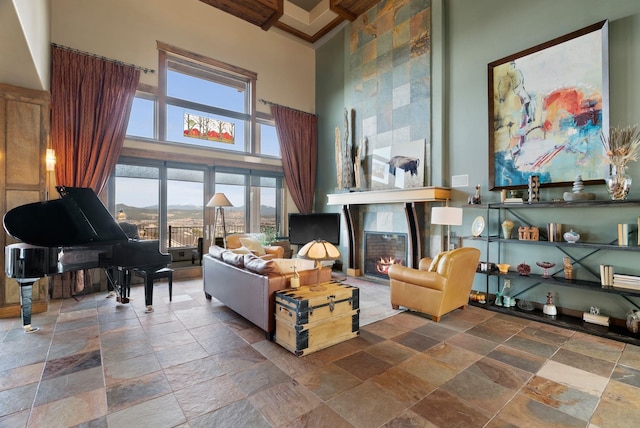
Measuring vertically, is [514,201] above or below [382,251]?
above

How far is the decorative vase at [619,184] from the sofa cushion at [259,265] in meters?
3.79

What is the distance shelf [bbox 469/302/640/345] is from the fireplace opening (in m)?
1.86

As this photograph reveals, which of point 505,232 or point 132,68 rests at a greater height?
point 132,68

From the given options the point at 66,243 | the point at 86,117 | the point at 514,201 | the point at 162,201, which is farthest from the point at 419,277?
the point at 86,117

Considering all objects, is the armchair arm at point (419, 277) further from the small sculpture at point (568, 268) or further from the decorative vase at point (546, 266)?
the small sculpture at point (568, 268)

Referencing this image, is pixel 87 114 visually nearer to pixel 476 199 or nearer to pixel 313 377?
pixel 313 377

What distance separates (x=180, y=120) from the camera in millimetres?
6094

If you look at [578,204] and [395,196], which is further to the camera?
[395,196]

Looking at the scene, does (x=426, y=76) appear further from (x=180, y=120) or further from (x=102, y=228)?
(x=102, y=228)

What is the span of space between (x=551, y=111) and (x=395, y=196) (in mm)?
2487

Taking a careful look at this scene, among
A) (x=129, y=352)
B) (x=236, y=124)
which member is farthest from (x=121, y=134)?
(x=129, y=352)

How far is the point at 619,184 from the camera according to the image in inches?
122

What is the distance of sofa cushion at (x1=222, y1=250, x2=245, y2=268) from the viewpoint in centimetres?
358

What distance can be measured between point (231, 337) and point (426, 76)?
523cm
